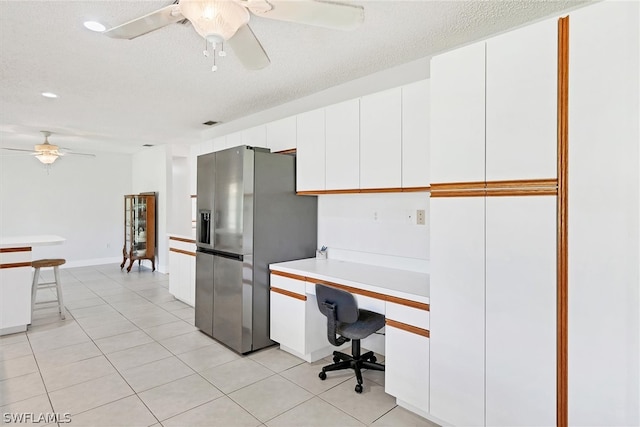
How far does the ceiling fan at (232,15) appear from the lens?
151 centimetres

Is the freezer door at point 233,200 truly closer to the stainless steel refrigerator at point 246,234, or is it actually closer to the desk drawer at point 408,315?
the stainless steel refrigerator at point 246,234

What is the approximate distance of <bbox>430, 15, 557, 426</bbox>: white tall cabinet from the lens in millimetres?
1734

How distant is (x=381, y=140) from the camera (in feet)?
8.96

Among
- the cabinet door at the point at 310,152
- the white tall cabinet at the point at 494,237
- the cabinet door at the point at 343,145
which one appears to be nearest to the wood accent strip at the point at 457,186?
the white tall cabinet at the point at 494,237

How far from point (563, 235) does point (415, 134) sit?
118 cm

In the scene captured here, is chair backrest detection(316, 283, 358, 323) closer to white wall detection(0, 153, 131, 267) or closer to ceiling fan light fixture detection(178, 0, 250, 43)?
ceiling fan light fixture detection(178, 0, 250, 43)

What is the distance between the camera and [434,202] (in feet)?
7.04

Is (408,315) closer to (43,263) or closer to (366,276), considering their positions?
(366,276)

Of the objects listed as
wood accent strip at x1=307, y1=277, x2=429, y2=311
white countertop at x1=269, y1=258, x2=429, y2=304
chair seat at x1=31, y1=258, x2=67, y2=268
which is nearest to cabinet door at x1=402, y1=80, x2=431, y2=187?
white countertop at x1=269, y1=258, x2=429, y2=304

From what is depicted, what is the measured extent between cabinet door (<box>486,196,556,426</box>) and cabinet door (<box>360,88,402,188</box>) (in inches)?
35.3

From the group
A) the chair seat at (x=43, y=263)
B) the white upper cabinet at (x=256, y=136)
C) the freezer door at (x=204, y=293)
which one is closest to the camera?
the freezer door at (x=204, y=293)

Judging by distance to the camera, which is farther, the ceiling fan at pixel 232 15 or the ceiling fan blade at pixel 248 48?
the ceiling fan blade at pixel 248 48

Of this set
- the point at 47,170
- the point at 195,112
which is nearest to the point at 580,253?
the point at 195,112

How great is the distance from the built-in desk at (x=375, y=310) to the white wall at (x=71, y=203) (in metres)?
6.69
